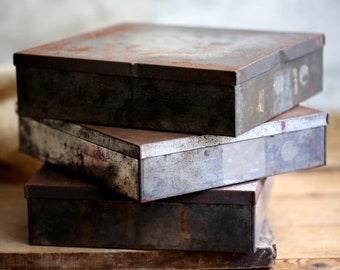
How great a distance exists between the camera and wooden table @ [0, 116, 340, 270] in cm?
111

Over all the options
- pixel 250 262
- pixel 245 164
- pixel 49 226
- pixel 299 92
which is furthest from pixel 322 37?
pixel 49 226

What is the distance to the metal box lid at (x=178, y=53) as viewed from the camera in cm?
105

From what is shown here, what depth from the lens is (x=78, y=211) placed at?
1.11m

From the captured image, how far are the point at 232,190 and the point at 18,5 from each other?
0.67m

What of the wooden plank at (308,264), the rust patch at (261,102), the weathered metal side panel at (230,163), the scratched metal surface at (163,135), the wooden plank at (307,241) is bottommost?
the wooden plank at (308,264)

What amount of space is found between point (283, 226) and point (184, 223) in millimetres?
235

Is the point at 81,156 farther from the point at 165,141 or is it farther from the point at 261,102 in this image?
the point at 261,102

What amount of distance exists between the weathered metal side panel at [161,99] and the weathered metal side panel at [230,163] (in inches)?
1.5

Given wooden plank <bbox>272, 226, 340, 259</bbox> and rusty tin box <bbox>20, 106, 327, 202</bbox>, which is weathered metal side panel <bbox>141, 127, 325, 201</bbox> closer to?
rusty tin box <bbox>20, 106, 327, 202</bbox>

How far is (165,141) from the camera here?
104 cm

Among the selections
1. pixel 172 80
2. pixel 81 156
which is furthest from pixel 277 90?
pixel 81 156

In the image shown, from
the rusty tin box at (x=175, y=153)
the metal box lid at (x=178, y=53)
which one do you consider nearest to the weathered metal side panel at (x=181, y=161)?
the rusty tin box at (x=175, y=153)

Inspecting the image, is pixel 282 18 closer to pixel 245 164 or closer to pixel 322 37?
pixel 322 37

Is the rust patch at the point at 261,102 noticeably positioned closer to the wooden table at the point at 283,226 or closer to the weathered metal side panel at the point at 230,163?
the weathered metal side panel at the point at 230,163
